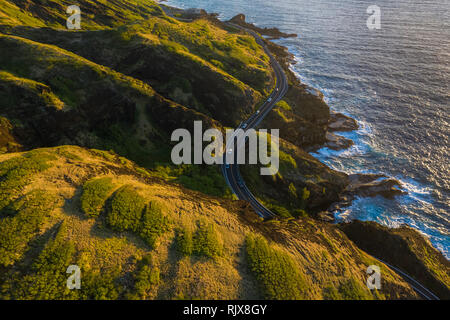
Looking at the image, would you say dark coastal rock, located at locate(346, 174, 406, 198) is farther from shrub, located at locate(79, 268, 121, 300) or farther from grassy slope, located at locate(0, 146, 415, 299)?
shrub, located at locate(79, 268, 121, 300)

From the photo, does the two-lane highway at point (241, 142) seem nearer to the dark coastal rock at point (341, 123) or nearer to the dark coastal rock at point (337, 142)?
the dark coastal rock at point (341, 123)

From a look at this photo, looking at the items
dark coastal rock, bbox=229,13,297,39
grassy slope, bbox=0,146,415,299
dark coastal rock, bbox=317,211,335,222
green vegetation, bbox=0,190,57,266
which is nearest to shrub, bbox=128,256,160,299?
grassy slope, bbox=0,146,415,299

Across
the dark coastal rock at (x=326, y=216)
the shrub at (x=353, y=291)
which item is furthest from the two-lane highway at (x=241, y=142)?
the shrub at (x=353, y=291)

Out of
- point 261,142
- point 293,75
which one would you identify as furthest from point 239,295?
point 293,75

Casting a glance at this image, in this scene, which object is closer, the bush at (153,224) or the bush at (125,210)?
the bush at (153,224)

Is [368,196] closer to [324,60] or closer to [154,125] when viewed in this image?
[154,125]

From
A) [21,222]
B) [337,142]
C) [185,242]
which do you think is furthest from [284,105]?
[21,222]
